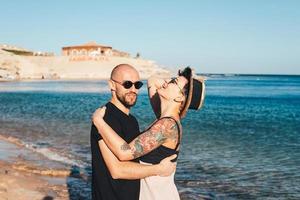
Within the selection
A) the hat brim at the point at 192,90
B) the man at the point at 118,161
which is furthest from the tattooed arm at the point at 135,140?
the hat brim at the point at 192,90

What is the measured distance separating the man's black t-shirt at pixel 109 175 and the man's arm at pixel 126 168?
18 centimetres

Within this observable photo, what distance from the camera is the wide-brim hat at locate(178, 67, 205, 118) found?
13.5ft

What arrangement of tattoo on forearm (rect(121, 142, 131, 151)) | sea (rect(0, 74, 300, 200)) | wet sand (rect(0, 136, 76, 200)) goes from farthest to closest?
sea (rect(0, 74, 300, 200)) < wet sand (rect(0, 136, 76, 200)) < tattoo on forearm (rect(121, 142, 131, 151))

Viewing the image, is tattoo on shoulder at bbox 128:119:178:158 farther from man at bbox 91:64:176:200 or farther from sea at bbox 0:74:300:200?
sea at bbox 0:74:300:200

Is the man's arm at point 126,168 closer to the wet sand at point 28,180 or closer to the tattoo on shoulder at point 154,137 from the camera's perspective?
the tattoo on shoulder at point 154,137

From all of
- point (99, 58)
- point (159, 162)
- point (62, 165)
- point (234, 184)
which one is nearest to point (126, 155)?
point (159, 162)

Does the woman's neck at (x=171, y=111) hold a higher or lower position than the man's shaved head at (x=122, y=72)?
lower

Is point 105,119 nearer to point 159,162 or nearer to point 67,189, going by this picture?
point 159,162

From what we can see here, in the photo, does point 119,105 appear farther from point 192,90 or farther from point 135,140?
point 192,90

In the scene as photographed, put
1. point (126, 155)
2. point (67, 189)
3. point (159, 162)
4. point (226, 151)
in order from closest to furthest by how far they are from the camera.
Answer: point (126, 155) → point (159, 162) → point (67, 189) → point (226, 151)

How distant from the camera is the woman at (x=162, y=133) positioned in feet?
12.5

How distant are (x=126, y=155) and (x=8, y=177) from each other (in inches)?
322

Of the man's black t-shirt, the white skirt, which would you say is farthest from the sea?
the white skirt

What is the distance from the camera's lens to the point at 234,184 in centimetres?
1251
